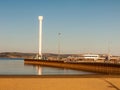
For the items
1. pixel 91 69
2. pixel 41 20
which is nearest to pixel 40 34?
pixel 41 20

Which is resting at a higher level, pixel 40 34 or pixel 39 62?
pixel 40 34
